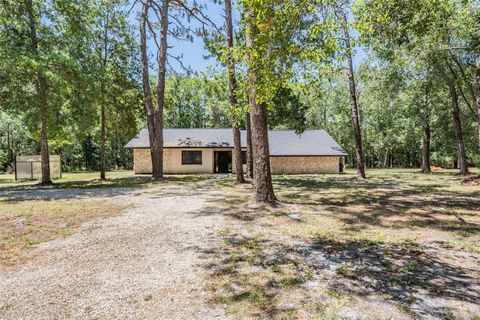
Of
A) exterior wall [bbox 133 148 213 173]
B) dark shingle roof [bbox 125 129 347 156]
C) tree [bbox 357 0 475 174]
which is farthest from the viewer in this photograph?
dark shingle roof [bbox 125 129 347 156]

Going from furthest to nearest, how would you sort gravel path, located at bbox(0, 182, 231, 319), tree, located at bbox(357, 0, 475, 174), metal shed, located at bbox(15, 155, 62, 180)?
metal shed, located at bbox(15, 155, 62, 180) < tree, located at bbox(357, 0, 475, 174) < gravel path, located at bbox(0, 182, 231, 319)

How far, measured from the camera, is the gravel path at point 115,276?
2.95 metres

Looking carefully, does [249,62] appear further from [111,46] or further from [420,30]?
[111,46]

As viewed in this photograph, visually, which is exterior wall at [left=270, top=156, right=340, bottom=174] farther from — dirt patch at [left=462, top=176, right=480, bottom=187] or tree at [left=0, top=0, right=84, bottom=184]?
tree at [left=0, top=0, right=84, bottom=184]

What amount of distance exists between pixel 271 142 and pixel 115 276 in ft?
79.2

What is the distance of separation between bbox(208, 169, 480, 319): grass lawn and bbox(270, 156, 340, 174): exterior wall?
713 inches

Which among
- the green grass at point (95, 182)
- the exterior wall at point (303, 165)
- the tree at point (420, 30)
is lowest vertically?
the green grass at point (95, 182)

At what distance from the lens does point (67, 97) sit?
15.2 m

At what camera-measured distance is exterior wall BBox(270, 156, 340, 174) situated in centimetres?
2580

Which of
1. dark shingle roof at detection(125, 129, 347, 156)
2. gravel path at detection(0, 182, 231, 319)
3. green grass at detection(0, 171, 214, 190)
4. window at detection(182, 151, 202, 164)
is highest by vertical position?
dark shingle roof at detection(125, 129, 347, 156)

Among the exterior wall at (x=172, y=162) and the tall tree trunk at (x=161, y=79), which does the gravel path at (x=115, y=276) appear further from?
the exterior wall at (x=172, y=162)

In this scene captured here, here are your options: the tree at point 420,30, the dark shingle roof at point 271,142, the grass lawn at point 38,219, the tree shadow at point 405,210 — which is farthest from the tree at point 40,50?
the tree shadow at point 405,210

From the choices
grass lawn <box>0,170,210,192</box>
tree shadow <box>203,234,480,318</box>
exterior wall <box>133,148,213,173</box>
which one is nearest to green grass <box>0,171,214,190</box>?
grass lawn <box>0,170,210,192</box>

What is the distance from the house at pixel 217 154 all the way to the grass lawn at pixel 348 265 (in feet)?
58.9
